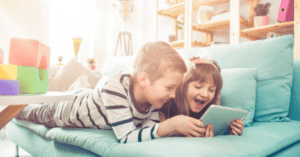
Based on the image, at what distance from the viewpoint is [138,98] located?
0.97m

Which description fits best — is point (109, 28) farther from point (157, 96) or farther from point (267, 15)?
point (157, 96)

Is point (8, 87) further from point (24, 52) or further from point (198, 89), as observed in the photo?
point (198, 89)

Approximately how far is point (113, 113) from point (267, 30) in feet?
6.31

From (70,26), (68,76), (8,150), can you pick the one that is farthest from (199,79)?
(70,26)

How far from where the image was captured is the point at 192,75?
3.40 feet

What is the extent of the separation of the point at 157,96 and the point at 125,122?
6.6 inches

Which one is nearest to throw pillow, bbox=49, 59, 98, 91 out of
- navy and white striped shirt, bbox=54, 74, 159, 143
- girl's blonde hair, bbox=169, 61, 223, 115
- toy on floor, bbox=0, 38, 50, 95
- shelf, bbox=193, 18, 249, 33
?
navy and white striped shirt, bbox=54, 74, 159, 143

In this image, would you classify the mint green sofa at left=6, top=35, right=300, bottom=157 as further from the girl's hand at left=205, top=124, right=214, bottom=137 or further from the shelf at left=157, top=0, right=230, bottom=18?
the shelf at left=157, top=0, right=230, bottom=18

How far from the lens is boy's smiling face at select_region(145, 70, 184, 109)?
0.87m

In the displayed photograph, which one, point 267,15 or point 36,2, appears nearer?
point 267,15

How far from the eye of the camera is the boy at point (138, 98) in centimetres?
84

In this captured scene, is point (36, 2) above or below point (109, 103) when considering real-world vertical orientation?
above

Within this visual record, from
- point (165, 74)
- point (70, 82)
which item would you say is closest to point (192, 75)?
point (165, 74)

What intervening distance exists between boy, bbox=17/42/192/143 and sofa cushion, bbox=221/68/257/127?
0.33 m
